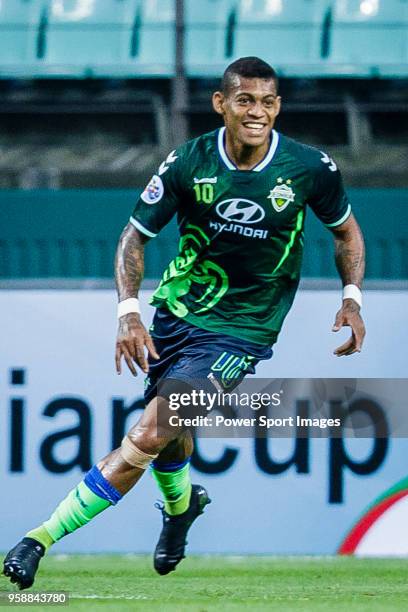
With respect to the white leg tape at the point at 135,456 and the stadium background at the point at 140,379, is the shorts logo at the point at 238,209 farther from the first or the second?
the stadium background at the point at 140,379

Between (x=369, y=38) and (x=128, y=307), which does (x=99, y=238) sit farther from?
(x=369, y=38)

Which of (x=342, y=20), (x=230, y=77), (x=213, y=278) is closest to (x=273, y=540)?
(x=213, y=278)

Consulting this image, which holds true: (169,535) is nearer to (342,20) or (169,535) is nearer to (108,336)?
(108,336)

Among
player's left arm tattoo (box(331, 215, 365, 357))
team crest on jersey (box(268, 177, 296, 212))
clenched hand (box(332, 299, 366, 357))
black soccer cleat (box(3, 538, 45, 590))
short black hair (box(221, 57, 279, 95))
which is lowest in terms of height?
black soccer cleat (box(3, 538, 45, 590))

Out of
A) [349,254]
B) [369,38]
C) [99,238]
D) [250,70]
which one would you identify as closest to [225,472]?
[99,238]

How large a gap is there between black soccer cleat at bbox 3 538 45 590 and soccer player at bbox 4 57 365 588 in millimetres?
180

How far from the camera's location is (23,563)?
5086 millimetres

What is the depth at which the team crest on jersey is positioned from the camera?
564cm

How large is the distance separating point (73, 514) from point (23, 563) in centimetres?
31

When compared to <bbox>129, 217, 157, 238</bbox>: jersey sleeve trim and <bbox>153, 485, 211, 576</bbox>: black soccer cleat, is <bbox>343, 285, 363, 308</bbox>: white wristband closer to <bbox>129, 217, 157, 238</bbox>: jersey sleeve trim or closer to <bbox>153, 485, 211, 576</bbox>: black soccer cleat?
<bbox>129, 217, 157, 238</bbox>: jersey sleeve trim

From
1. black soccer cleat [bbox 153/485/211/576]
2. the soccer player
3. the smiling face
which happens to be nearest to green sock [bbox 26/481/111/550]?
the soccer player

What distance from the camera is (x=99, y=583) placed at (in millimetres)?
6008

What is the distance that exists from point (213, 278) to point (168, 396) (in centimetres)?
62

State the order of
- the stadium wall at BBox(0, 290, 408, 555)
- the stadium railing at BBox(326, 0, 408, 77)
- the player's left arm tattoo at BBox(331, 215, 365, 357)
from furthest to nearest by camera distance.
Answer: the stadium railing at BBox(326, 0, 408, 77) < the stadium wall at BBox(0, 290, 408, 555) < the player's left arm tattoo at BBox(331, 215, 365, 357)
